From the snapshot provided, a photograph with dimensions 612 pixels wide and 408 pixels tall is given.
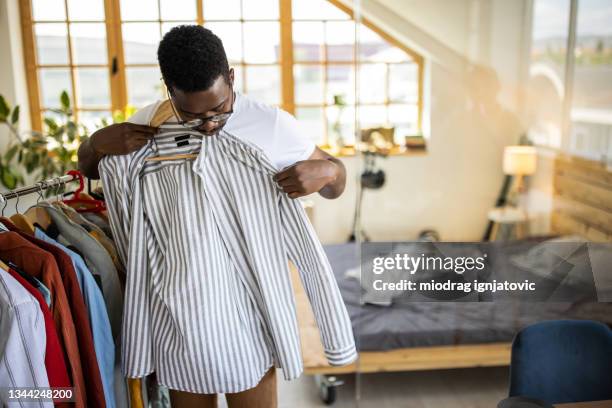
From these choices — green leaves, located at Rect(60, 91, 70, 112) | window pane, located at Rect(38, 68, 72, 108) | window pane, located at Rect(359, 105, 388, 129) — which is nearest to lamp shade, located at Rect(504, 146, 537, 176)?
window pane, located at Rect(359, 105, 388, 129)

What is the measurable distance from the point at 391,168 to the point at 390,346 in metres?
0.69

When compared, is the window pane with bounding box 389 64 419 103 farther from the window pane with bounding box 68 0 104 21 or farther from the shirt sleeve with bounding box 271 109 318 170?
the window pane with bounding box 68 0 104 21

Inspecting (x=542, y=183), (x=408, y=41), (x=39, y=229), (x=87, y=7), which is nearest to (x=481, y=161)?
(x=542, y=183)

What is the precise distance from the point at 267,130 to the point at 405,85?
117 cm

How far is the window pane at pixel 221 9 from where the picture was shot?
9.09 ft

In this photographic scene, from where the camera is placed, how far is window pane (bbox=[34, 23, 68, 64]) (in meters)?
2.60

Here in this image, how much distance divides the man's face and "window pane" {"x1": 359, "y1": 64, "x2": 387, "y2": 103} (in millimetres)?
1301

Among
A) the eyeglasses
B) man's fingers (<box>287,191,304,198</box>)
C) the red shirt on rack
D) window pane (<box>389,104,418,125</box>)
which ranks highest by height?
the eyeglasses

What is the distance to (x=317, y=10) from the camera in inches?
100.0

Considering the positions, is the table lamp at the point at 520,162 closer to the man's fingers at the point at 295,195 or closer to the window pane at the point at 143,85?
the man's fingers at the point at 295,195

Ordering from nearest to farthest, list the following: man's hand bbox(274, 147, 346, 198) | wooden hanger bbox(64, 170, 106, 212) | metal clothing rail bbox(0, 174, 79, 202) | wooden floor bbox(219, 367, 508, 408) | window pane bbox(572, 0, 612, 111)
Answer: man's hand bbox(274, 147, 346, 198) → metal clothing rail bbox(0, 174, 79, 202) → wooden hanger bbox(64, 170, 106, 212) → window pane bbox(572, 0, 612, 111) → wooden floor bbox(219, 367, 508, 408)

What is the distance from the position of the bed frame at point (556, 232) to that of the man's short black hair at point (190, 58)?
1.13m

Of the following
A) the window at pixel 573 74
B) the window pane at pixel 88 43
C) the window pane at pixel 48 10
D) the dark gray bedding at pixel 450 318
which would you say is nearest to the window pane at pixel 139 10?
the window pane at pixel 88 43

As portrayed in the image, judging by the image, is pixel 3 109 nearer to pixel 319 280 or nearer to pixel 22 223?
pixel 22 223
